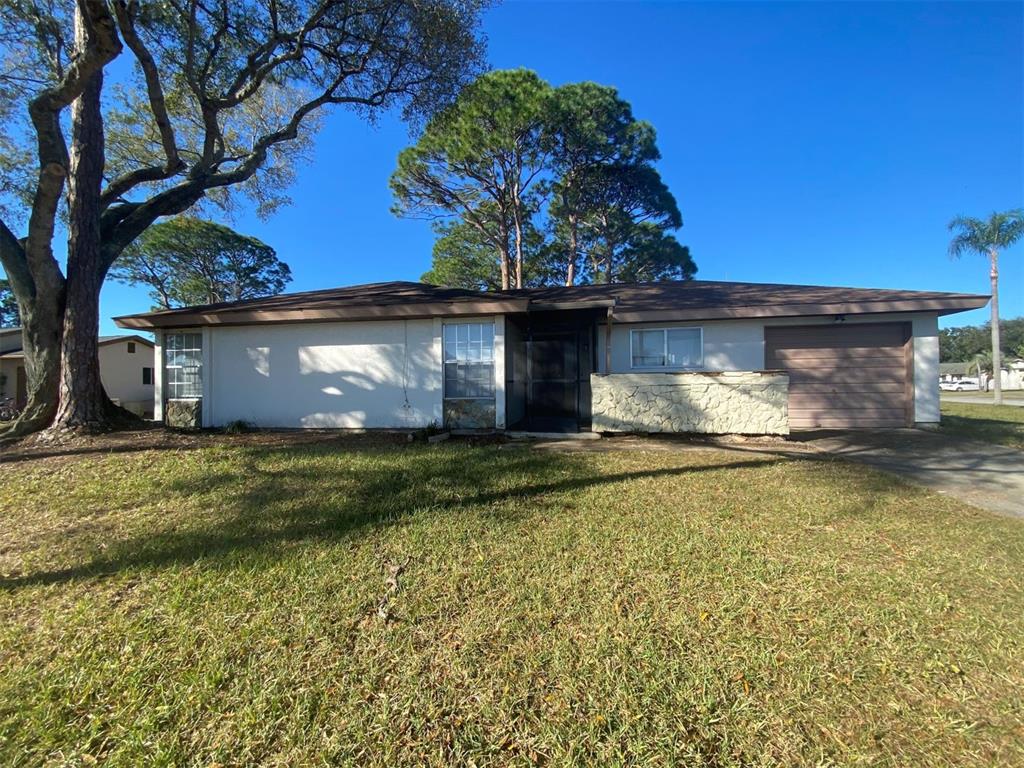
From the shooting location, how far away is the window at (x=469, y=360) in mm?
8828

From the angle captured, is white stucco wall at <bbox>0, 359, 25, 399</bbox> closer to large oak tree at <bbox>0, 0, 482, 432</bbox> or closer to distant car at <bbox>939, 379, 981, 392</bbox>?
large oak tree at <bbox>0, 0, 482, 432</bbox>

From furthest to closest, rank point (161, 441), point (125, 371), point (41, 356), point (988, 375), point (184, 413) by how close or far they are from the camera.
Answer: point (988, 375)
point (125, 371)
point (184, 413)
point (41, 356)
point (161, 441)

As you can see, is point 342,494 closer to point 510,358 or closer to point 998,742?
point 998,742

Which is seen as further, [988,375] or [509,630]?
[988,375]

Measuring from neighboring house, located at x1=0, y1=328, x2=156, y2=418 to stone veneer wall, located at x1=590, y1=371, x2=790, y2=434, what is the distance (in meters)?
19.2

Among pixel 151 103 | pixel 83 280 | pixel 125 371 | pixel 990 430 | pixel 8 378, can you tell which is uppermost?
pixel 151 103

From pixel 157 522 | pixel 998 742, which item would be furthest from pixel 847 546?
A: pixel 157 522

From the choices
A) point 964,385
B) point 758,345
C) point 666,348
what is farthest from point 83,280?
point 964,385

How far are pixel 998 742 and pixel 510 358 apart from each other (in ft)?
27.0

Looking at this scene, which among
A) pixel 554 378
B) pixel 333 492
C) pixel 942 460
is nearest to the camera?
pixel 333 492

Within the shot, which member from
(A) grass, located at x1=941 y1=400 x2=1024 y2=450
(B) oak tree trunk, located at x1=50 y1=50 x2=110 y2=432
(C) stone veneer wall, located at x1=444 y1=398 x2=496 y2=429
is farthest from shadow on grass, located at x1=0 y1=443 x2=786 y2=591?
(A) grass, located at x1=941 y1=400 x2=1024 y2=450

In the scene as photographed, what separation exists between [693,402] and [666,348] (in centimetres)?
226

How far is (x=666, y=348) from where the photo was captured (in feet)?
33.1

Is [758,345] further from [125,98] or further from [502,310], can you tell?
[125,98]
